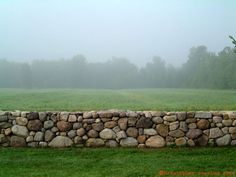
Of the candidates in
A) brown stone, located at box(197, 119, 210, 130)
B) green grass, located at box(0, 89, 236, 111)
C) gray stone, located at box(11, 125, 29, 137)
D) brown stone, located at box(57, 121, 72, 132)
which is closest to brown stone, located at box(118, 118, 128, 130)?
brown stone, located at box(57, 121, 72, 132)

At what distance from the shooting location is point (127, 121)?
38.2ft

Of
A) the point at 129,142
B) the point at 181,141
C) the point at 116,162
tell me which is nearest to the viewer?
the point at 116,162

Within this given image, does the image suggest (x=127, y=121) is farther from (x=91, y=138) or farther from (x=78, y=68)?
(x=78, y=68)

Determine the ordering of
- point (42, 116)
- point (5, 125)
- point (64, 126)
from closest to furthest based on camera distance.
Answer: point (64, 126)
point (42, 116)
point (5, 125)

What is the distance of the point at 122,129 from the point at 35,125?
2.34 m

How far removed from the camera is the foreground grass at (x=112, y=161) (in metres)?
8.98

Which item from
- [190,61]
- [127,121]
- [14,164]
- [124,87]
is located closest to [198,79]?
[190,61]

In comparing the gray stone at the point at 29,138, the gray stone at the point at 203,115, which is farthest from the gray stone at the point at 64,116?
the gray stone at the point at 203,115

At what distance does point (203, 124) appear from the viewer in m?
11.6

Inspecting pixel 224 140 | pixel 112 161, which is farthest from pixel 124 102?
pixel 112 161

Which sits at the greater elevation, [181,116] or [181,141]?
[181,116]

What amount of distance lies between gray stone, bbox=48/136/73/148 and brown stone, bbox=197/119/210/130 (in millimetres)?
3424

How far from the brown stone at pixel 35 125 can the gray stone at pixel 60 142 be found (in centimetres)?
54

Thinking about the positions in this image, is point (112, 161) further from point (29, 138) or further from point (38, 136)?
point (29, 138)
